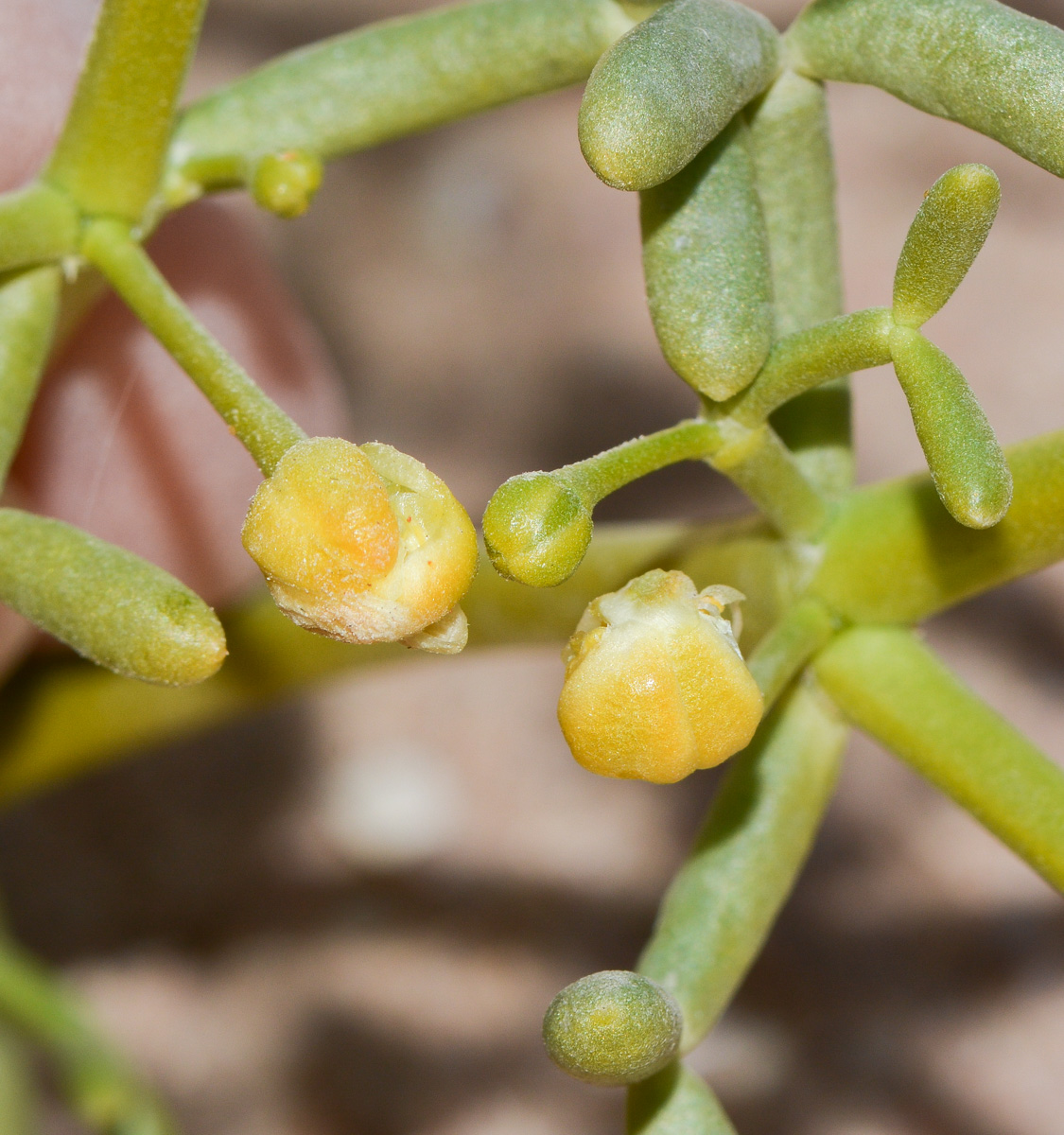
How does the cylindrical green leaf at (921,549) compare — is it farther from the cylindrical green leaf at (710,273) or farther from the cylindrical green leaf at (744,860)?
the cylindrical green leaf at (710,273)

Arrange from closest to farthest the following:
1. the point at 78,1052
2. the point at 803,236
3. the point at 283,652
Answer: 1. the point at 803,236
2. the point at 283,652
3. the point at 78,1052

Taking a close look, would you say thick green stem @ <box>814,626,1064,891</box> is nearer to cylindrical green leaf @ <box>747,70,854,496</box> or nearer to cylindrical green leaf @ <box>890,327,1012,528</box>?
cylindrical green leaf @ <box>747,70,854,496</box>

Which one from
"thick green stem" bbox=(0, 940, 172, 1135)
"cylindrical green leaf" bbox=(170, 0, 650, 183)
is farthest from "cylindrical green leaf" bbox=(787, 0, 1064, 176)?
"thick green stem" bbox=(0, 940, 172, 1135)

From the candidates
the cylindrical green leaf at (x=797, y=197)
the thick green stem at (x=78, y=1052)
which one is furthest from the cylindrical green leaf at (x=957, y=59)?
the thick green stem at (x=78, y=1052)

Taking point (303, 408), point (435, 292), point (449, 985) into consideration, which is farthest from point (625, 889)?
point (435, 292)

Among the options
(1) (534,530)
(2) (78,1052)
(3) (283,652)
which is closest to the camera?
(1) (534,530)

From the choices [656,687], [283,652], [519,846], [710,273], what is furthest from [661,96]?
[519,846]

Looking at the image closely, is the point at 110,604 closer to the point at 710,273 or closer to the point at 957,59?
the point at 710,273
